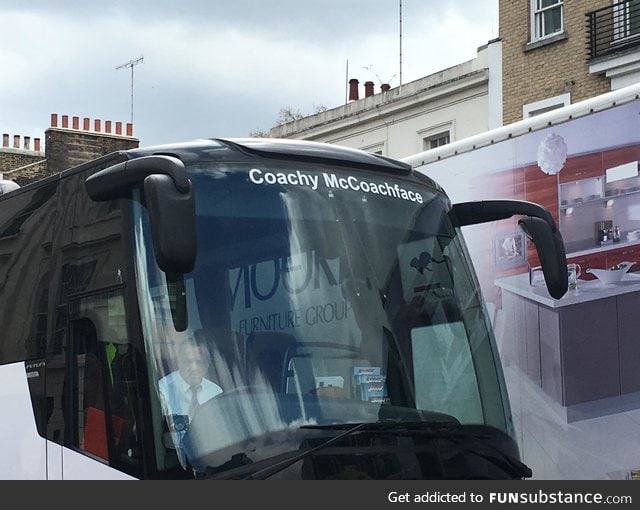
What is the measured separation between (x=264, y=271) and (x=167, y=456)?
3.16 feet

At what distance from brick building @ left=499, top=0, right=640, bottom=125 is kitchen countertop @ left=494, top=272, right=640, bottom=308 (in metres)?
18.3

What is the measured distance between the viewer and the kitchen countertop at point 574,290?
642 cm

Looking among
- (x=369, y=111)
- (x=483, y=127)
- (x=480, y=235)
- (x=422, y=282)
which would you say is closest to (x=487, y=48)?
(x=483, y=127)

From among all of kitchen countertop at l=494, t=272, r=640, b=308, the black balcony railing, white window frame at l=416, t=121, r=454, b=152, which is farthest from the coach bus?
white window frame at l=416, t=121, r=454, b=152

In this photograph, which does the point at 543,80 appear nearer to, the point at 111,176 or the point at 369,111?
the point at 369,111

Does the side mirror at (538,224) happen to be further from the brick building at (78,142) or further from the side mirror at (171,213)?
the brick building at (78,142)

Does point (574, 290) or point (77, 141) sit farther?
point (77, 141)

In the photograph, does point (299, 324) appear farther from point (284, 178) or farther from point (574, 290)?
point (574, 290)

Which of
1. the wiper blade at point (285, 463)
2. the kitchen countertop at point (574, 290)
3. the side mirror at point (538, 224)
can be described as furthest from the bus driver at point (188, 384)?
the kitchen countertop at point (574, 290)

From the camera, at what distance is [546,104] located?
87.2ft

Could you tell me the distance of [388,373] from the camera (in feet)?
17.5

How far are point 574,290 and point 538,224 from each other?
537 millimetres

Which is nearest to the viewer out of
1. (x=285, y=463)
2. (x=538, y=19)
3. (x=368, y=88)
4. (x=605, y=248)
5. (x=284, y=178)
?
(x=285, y=463)

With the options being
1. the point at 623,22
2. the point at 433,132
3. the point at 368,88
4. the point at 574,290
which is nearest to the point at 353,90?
the point at 368,88
